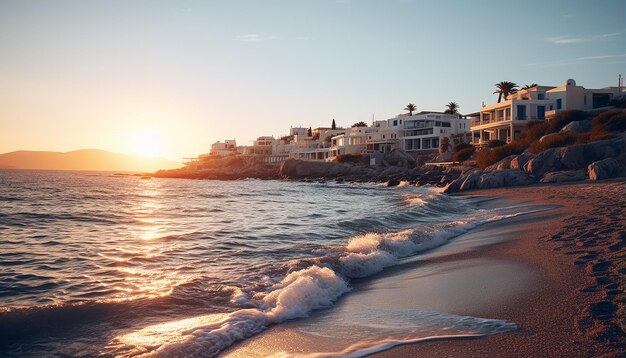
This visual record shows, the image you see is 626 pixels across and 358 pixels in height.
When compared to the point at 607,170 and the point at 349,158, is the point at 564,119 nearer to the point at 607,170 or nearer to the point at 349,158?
the point at 607,170

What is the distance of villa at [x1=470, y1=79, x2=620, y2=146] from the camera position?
57375 mm

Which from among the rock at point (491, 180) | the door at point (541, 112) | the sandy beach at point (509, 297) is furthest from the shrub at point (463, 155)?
the sandy beach at point (509, 297)

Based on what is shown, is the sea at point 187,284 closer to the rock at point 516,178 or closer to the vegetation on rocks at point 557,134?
the rock at point 516,178

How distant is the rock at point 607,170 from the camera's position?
29172 mm

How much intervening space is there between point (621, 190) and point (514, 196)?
251 inches

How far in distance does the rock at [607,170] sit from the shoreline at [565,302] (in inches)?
783

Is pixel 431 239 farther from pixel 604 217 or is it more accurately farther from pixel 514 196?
pixel 514 196

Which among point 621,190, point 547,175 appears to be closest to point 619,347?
point 621,190

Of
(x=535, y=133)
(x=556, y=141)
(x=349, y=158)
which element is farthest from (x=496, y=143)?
(x=349, y=158)

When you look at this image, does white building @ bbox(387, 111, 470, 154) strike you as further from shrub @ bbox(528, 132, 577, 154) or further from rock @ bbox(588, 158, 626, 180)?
rock @ bbox(588, 158, 626, 180)

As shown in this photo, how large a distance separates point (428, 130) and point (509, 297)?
83105 millimetres

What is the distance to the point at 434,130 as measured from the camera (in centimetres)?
8456

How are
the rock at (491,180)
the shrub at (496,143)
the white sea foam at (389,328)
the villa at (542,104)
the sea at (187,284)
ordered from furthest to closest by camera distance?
the villa at (542,104)
the shrub at (496,143)
the rock at (491,180)
the sea at (187,284)
the white sea foam at (389,328)

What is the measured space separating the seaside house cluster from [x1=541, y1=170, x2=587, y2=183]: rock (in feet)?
82.7
